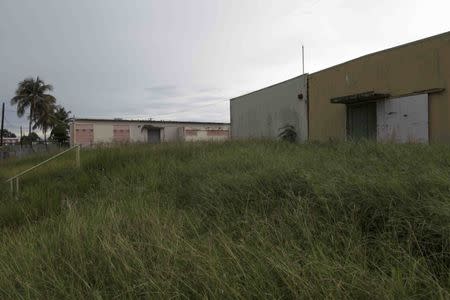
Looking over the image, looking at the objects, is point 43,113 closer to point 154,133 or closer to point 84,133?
point 84,133

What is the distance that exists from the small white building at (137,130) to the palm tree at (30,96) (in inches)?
581

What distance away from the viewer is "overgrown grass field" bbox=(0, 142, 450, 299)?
8.35 feet

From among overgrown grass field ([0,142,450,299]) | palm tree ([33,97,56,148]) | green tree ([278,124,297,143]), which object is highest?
palm tree ([33,97,56,148])

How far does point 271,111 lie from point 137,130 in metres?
28.6

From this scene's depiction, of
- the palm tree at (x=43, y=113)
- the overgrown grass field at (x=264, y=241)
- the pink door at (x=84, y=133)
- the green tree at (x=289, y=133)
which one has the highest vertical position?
the palm tree at (x=43, y=113)

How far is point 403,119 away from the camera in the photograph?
12.0 metres

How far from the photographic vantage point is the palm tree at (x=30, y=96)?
53.6 metres

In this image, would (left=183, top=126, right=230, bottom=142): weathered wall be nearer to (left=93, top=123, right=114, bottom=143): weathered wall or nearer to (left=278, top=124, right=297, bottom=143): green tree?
(left=93, top=123, right=114, bottom=143): weathered wall

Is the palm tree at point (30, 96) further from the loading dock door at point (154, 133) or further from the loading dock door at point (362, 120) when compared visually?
the loading dock door at point (362, 120)

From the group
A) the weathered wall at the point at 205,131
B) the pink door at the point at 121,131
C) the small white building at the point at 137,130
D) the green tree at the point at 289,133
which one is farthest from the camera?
the weathered wall at the point at 205,131

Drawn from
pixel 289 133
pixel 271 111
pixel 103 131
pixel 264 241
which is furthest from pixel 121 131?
pixel 264 241

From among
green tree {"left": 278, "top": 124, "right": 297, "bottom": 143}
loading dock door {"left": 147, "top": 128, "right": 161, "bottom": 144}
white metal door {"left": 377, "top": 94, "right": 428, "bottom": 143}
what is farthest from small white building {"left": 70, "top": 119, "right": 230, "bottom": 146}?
white metal door {"left": 377, "top": 94, "right": 428, "bottom": 143}

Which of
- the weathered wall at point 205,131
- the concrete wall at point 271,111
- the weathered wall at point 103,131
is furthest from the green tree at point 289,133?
the weathered wall at point 205,131

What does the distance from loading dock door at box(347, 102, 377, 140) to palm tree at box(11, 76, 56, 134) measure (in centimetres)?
5096
